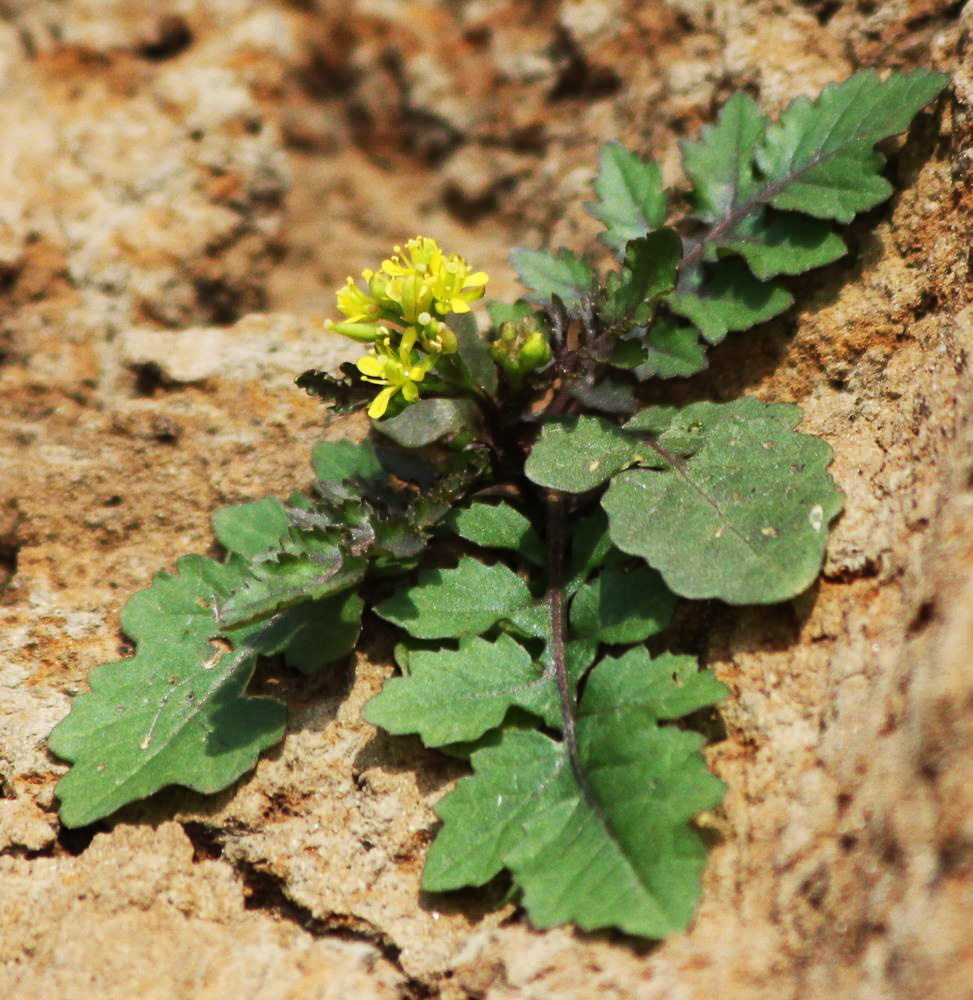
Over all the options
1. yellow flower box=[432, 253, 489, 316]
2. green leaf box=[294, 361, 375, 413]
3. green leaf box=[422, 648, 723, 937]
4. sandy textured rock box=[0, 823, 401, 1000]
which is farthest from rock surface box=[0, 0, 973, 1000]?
yellow flower box=[432, 253, 489, 316]

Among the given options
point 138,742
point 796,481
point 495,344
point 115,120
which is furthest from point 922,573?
point 115,120

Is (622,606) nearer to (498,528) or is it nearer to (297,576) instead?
(498,528)

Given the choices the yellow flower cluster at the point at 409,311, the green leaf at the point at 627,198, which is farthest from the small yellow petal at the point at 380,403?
the green leaf at the point at 627,198

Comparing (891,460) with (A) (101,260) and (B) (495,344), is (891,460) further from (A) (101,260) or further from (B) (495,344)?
(A) (101,260)

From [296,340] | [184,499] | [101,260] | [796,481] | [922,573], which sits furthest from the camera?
[101,260]

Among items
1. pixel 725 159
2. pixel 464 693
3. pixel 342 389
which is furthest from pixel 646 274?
pixel 464 693

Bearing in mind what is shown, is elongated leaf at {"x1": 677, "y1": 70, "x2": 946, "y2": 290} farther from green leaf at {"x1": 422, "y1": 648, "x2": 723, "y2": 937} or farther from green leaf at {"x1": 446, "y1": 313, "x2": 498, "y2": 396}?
green leaf at {"x1": 422, "y1": 648, "x2": 723, "y2": 937}

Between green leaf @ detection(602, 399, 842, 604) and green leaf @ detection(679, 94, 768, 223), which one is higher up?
green leaf @ detection(679, 94, 768, 223)
